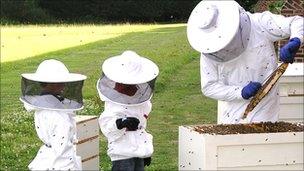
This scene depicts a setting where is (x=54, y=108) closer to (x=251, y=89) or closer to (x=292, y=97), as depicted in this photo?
(x=251, y=89)

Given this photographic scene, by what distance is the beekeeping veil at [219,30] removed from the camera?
4.55m

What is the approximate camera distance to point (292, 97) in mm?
7066

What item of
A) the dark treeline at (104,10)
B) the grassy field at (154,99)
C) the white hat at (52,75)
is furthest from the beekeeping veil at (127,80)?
the dark treeline at (104,10)

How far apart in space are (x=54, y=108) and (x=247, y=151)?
1.22 m

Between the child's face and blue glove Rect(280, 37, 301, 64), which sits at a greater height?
blue glove Rect(280, 37, 301, 64)

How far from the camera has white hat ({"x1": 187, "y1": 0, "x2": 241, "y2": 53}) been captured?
455cm

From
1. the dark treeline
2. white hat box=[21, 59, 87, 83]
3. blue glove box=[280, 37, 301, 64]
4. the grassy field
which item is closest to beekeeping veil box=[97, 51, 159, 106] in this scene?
white hat box=[21, 59, 87, 83]

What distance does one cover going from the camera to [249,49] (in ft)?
15.7

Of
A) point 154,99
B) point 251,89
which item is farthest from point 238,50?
point 154,99

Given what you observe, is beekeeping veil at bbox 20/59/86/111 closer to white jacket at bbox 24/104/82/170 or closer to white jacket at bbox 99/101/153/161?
white jacket at bbox 24/104/82/170

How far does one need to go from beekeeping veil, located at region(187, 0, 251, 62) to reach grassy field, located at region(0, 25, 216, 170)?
111 inches

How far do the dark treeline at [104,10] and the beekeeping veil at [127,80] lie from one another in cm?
4191

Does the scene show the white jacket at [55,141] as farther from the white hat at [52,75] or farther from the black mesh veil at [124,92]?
the black mesh veil at [124,92]

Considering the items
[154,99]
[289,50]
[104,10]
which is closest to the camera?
[289,50]
